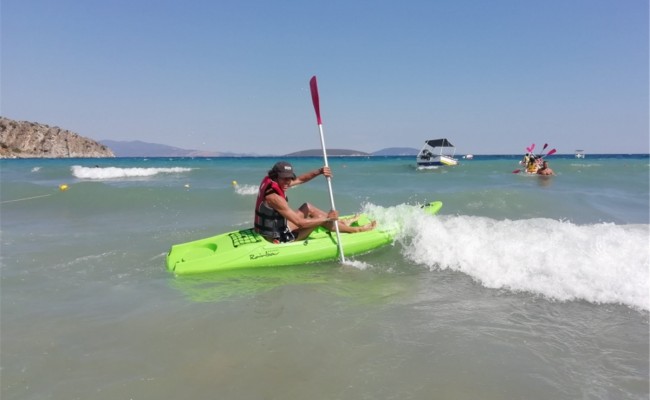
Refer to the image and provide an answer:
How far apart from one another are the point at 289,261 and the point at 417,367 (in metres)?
2.99

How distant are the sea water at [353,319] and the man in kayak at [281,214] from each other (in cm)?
55

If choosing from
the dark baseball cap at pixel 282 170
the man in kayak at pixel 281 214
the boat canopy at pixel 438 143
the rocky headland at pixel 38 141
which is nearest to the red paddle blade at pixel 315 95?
the man in kayak at pixel 281 214

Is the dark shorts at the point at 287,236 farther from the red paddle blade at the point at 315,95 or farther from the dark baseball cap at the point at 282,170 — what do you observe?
the red paddle blade at the point at 315,95

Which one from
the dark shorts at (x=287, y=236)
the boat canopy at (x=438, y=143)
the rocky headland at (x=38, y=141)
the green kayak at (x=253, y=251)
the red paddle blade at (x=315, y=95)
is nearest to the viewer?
the green kayak at (x=253, y=251)

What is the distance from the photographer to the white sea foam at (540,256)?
4168 millimetres

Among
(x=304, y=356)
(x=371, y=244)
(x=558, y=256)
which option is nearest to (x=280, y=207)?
(x=371, y=244)

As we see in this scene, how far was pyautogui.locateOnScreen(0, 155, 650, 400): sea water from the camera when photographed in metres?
2.57

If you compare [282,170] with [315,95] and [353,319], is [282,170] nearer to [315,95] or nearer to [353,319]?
[315,95]

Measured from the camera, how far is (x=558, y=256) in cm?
483

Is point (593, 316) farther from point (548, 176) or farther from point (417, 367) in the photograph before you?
point (548, 176)

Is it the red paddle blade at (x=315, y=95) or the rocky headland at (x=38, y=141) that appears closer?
the red paddle blade at (x=315, y=95)

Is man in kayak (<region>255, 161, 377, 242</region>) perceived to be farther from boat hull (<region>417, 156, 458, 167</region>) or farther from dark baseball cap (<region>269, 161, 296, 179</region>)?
boat hull (<region>417, 156, 458, 167</region>)

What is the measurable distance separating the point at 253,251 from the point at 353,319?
2222 mm

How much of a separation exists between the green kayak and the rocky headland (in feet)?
248
